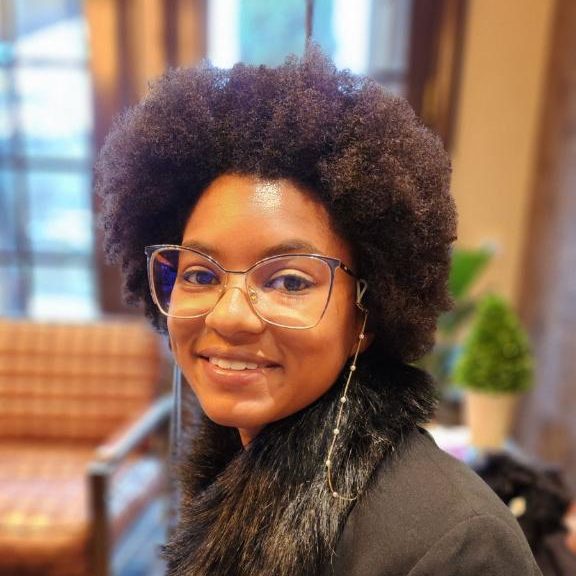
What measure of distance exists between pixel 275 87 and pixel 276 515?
498 mm

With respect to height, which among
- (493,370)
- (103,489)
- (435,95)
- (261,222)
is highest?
(435,95)

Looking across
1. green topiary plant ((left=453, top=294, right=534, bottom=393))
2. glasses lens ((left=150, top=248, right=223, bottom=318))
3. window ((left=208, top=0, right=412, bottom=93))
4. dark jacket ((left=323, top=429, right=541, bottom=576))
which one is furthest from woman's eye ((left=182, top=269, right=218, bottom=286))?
window ((left=208, top=0, right=412, bottom=93))

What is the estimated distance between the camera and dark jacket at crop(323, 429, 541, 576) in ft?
1.79

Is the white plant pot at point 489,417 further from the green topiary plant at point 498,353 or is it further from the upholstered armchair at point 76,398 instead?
the upholstered armchair at point 76,398

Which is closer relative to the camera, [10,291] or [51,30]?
[51,30]

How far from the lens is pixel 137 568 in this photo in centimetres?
185

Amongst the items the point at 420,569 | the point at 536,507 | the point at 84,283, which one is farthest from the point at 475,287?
the point at 420,569

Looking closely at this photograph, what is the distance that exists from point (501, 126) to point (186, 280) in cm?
172

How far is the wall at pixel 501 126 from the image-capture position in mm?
1917

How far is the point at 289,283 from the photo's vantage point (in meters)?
0.62

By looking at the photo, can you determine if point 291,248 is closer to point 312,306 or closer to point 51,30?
point 312,306

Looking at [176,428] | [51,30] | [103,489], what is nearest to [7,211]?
[51,30]

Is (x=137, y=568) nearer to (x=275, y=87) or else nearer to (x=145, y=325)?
(x=145, y=325)

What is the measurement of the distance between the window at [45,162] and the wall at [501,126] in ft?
4.60
